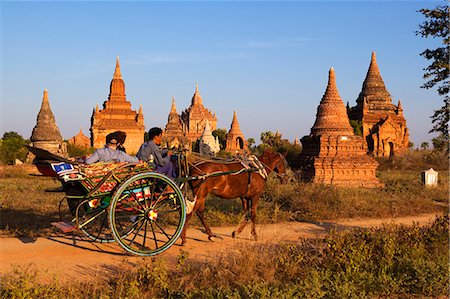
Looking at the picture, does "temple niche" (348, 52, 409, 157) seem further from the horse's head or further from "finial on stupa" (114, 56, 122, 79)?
the horse's head

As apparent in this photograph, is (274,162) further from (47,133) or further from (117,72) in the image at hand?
(117,72)

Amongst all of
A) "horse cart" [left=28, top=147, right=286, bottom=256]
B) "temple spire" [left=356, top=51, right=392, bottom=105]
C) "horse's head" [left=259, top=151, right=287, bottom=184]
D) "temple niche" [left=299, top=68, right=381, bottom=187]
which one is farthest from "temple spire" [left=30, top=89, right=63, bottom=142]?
"temple spire" [left=356, top=51, right=392, bottom=105]

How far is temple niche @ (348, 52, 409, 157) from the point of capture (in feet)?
109

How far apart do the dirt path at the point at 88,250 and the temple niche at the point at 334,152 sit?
36.3 feet

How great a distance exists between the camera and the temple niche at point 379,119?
3328 centimetres

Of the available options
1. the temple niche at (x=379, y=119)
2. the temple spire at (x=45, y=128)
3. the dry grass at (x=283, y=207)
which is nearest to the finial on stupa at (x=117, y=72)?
the temple spire at (x=45, y=128)

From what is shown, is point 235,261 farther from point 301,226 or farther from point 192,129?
point 192,129

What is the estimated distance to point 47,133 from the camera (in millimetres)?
23062

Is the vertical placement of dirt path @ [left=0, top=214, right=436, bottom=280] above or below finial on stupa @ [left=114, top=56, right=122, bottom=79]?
below

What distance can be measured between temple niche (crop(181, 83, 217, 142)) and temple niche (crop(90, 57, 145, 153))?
22.7 m

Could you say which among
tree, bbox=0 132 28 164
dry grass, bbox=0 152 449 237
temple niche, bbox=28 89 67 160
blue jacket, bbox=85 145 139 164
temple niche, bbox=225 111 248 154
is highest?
temple niche, bbox=225 111 248 154

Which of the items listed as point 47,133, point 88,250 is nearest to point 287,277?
point 88,250

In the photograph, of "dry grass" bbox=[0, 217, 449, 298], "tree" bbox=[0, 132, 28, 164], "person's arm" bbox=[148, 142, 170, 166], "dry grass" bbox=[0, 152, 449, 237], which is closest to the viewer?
"dry grass" bbox=[0, 217, 449, 298]

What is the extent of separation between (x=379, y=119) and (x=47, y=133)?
24.8m
